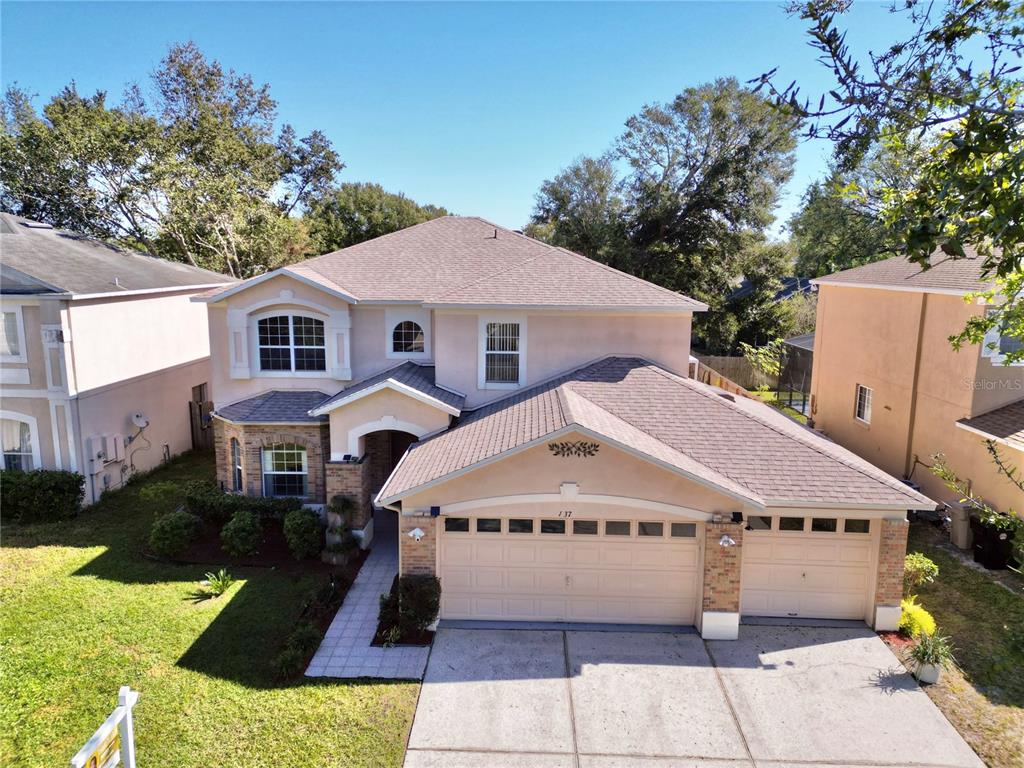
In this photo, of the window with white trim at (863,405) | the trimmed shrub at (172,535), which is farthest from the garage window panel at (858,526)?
the trimmed shrub at (172,535)

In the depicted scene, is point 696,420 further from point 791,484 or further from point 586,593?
point 586,593

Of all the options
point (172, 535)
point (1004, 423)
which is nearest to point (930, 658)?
point (1004, 423)

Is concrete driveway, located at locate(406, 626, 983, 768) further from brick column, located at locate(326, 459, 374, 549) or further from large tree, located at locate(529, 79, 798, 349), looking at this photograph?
large tree, located at locate(529, 79, 798, 349)

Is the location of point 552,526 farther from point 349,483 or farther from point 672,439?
point 349,483

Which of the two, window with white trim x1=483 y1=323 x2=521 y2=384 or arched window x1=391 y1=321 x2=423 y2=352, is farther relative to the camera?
arched window x1=391 y1=321 x2=423 y2=352

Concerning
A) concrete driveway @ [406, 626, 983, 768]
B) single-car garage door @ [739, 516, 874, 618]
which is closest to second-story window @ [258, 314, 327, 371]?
concrete driveway @ [406, 626, 983, 768]

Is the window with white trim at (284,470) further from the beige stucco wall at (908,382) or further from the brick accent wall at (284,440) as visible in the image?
the beige stucco wall at (908,382)

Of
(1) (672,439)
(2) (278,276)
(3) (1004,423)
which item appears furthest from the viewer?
(2) (278,276)
